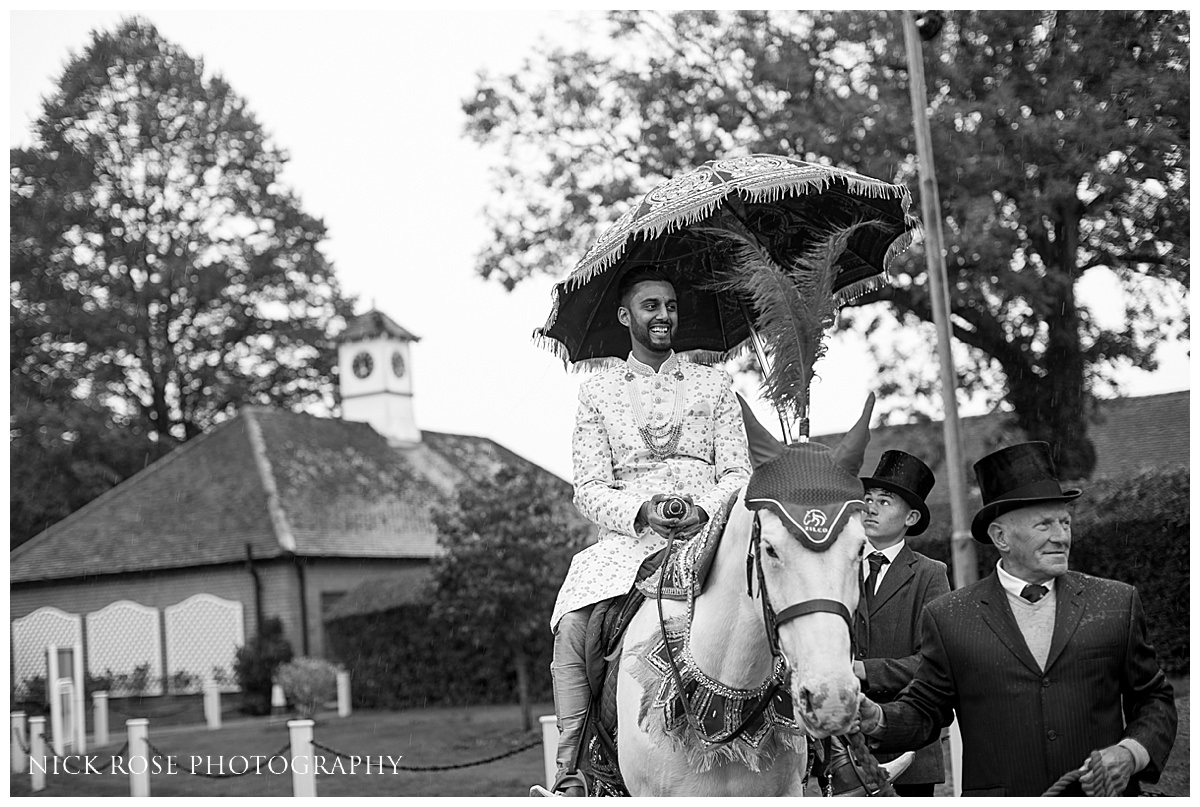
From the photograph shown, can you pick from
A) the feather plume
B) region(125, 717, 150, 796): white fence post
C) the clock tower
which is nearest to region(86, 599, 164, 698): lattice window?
the clock tower

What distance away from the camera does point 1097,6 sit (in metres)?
14.2

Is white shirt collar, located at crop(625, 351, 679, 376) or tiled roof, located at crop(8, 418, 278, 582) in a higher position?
tiled roof, located at crop(8, 418, 278, 582)

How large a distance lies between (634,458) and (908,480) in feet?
4.29

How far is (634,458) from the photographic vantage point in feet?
16.6

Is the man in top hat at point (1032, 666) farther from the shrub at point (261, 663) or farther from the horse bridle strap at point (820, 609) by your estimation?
the shrub at point (261, 663)

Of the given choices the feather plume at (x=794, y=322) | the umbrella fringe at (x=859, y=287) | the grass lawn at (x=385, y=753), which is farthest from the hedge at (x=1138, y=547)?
the feather plume at (x=794, y=322)

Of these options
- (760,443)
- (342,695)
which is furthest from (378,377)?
(760,443)

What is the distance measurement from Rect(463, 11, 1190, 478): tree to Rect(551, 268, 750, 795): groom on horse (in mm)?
10441

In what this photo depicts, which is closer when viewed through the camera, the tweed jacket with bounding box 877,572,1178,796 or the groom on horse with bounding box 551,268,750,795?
the tweed jacket with bounding box 877,572,1178,796

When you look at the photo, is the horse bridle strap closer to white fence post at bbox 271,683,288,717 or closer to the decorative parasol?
the decorative parasol

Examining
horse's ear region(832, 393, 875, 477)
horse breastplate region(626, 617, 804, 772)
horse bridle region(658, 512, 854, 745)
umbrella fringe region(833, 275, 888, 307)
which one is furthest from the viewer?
umbrella fringe region(833, 275, 888, 307)

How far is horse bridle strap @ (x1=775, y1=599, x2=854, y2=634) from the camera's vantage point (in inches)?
125

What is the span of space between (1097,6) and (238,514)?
830 inches

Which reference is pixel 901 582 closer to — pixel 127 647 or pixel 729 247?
pixel 729 247
